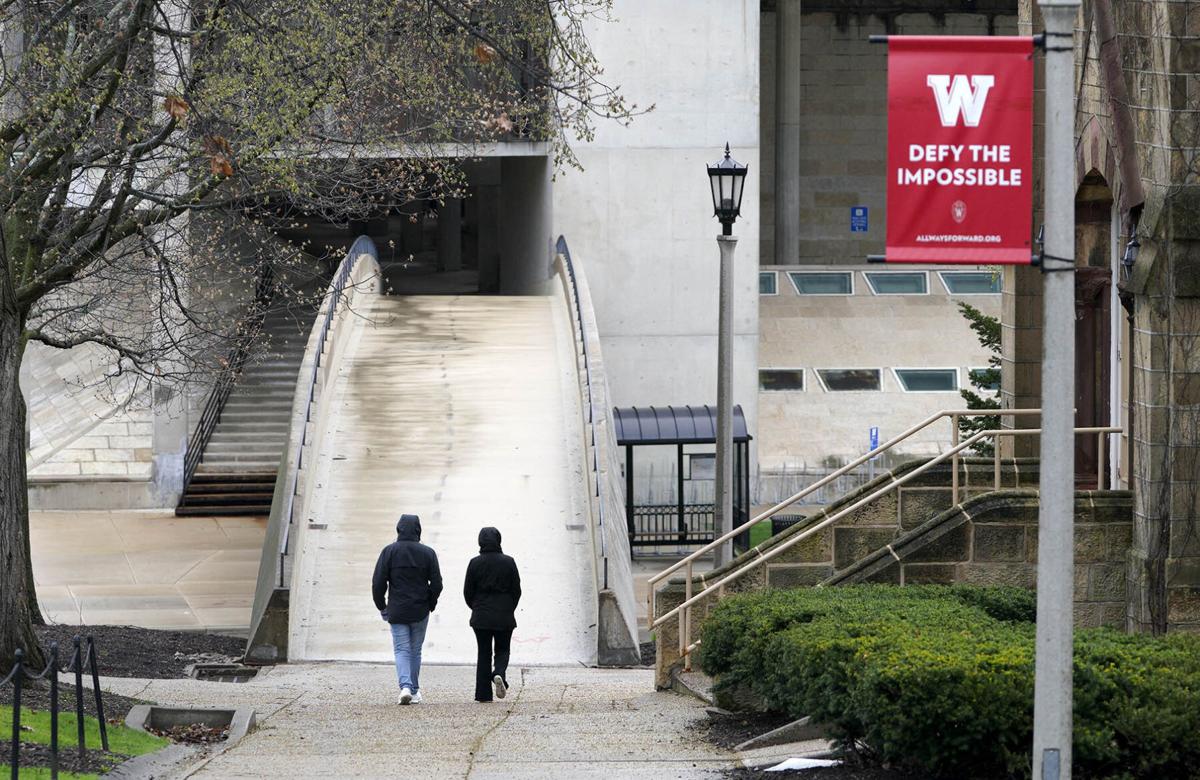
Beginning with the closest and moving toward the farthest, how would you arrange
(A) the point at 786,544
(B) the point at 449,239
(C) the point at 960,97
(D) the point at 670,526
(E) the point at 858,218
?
(C) the point at 960,97 → (A) the point at 786,544 → (D) the point at 670,526 → (E) the point at 858,218 → (B) the point at 449,239

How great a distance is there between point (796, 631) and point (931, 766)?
1.88m

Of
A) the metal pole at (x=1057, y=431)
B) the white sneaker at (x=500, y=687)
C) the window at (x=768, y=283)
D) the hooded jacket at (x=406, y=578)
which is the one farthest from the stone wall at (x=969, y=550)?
the window at (x=768, y=283)

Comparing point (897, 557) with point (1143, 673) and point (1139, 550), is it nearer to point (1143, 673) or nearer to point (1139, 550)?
point (1139, 550)

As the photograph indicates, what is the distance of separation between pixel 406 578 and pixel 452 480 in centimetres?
713

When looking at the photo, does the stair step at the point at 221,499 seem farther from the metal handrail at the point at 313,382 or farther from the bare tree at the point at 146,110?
the bare tree at the point at 146,110

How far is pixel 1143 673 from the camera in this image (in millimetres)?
8719

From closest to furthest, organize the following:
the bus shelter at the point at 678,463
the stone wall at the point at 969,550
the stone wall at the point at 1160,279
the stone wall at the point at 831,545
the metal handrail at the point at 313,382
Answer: the stone wall at the point at 1160,279 < the stone wall at the point at 969,550 < the stone wall at the point at 831,545 < the metal handrail at the point at 313,382 < the bus shelter at the point at 678,463

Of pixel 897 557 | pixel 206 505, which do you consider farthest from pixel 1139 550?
pixel 206 505

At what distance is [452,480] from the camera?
2072 cm

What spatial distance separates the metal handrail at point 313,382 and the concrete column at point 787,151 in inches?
708

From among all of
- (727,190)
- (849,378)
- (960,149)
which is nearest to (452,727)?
(960,149)

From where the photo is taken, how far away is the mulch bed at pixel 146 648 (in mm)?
16219

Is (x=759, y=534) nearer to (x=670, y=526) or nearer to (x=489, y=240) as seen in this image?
(x=670, y=526)

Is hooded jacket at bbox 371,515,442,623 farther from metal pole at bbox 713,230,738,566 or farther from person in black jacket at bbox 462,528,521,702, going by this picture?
metal pole at bbox 713,230,738,566
